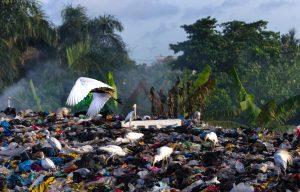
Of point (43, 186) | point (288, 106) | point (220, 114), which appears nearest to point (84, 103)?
point (220, 114)

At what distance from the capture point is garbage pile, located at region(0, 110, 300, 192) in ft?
24.4

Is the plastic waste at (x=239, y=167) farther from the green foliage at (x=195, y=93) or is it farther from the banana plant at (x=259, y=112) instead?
the green foliage at (x=195, y=93)

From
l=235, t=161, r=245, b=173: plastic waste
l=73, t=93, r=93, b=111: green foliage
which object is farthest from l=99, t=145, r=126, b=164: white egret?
l=73, t=93, r=93, b=111: green foliage

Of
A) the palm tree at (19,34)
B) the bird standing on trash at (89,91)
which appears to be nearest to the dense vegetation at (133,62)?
the palm tree at (19,34)

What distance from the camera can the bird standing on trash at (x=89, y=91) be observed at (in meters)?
10.4

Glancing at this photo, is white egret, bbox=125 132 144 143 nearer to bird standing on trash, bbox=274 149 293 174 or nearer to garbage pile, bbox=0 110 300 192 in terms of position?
garbage pile, bbox=0 110 300 192

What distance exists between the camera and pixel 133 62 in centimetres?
2266

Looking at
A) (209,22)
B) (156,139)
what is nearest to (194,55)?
(209,22)

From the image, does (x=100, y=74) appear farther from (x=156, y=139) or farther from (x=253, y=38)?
(x=156, y=139)

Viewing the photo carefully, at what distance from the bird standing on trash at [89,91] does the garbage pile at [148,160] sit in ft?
1.77

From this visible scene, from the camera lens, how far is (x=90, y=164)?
818 centimetres

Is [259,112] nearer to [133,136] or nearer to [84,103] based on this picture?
[84,103]

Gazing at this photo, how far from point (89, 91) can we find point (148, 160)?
2558 millimetres

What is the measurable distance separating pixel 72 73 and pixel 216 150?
377 inches
